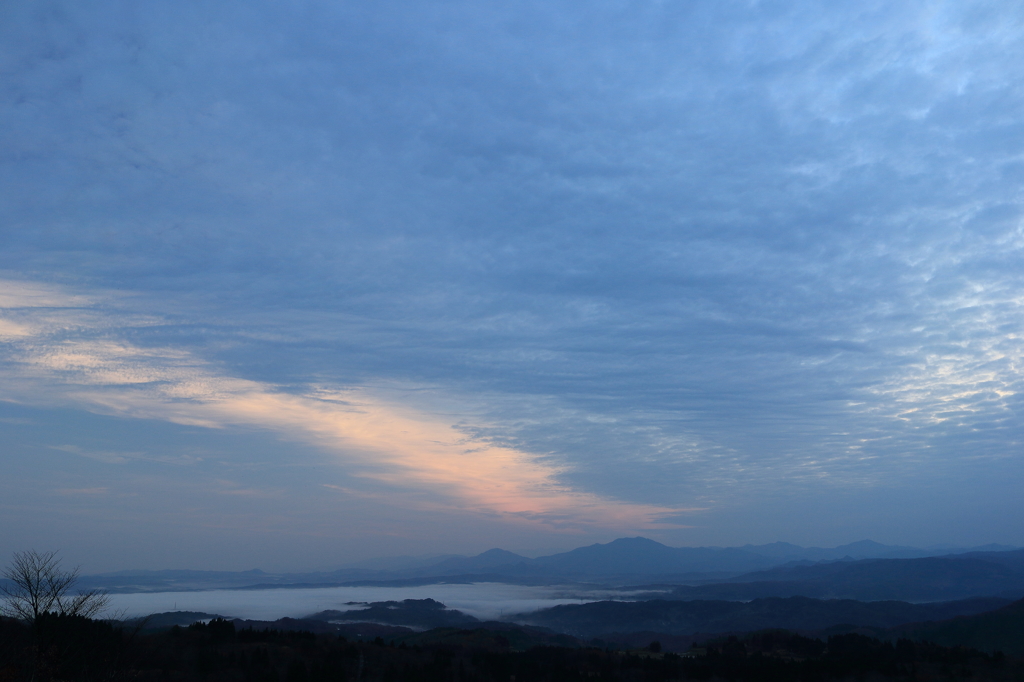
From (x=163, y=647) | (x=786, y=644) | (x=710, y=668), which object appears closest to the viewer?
(x=163, y=647)

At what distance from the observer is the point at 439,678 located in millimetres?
110438

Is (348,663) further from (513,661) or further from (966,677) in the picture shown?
(966,677)

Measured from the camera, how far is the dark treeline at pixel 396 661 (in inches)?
2066

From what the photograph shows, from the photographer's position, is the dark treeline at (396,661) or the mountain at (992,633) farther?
the mountain at (992,633)

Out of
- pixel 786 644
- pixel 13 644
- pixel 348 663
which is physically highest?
pixel 13 644

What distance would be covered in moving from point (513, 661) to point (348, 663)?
Answer: 4349cm

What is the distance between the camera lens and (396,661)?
11550 centimetres

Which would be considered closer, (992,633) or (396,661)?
(396,661)

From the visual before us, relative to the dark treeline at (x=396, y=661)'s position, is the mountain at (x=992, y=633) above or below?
below

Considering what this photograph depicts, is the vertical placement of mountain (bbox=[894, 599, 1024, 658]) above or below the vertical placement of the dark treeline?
below

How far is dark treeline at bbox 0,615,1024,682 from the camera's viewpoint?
5249cm

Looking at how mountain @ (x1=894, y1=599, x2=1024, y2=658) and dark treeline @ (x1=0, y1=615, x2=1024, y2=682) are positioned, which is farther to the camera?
mountain @ (x1=894, y1=599, x2=1024, y2=658)

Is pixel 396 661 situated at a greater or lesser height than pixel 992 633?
greater

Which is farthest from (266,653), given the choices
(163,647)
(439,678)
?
(439,678)
